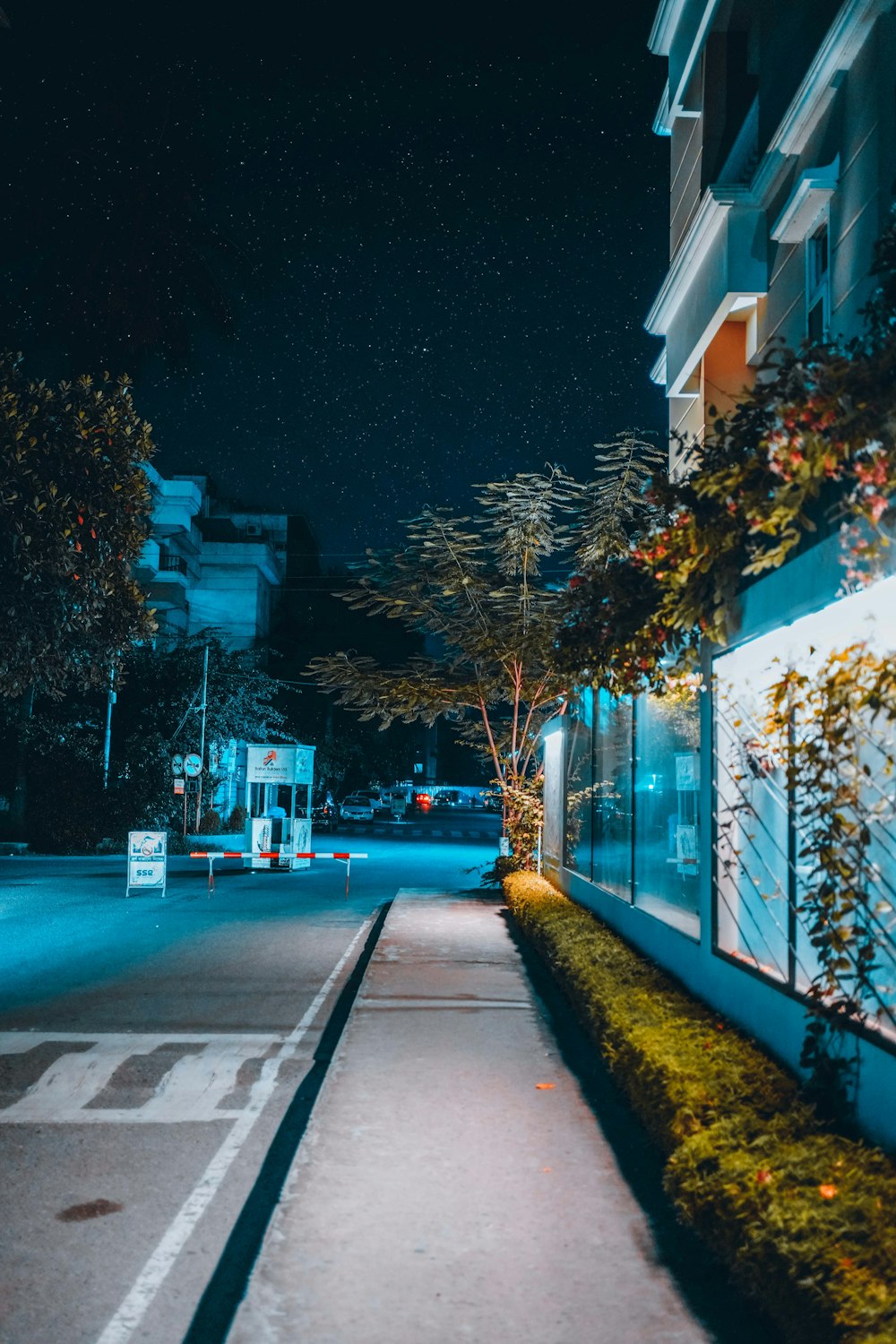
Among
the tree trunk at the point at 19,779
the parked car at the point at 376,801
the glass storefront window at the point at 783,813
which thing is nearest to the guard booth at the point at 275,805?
the tree trunk at the point at 19,779

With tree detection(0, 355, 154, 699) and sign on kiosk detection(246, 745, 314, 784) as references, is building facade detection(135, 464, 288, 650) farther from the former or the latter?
tree detection(0, 355, 154, 699)

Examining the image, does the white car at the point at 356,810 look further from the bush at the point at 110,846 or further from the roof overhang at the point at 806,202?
the roof overhang at the point at 806,202

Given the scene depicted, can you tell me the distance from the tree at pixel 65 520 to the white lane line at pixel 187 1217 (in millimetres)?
8917

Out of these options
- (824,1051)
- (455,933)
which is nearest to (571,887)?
(455,933)

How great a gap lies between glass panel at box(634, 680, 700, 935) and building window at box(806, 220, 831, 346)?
3.70m

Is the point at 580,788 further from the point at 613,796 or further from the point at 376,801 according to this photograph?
the point at 376,801

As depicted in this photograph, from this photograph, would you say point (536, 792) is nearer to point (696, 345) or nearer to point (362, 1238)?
point (696, 345)

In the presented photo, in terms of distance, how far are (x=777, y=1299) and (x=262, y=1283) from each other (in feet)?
6.19

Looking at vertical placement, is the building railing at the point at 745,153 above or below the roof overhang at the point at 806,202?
above

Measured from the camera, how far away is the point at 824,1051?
5.44 metres

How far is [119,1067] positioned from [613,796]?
6499 mm

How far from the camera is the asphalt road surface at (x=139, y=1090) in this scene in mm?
4828

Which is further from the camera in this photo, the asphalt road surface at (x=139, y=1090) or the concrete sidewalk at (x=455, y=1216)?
the asphalt road surface at (x=139, y=1090)

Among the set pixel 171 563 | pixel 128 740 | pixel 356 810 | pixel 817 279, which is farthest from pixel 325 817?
pixel 817 279
